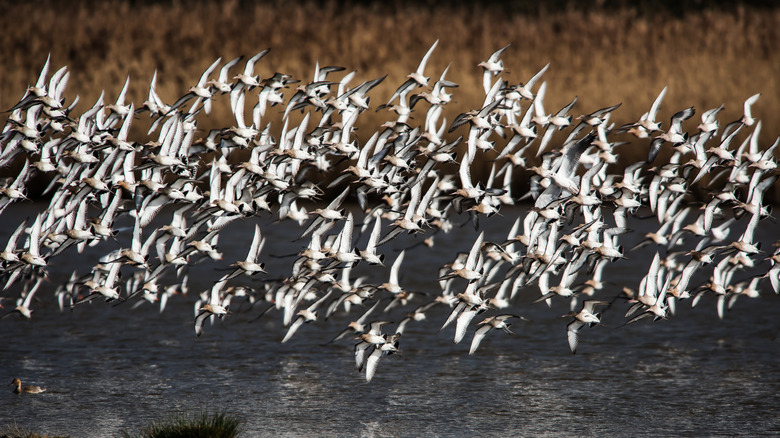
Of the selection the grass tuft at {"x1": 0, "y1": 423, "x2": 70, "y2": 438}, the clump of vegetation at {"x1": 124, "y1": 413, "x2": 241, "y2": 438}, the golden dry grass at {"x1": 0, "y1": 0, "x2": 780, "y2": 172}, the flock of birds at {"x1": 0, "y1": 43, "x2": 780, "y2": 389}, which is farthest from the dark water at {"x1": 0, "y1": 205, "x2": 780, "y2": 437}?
the golden dry grass at {"x1": 0, "y1": 0, "x2": 780, "y2": 172}

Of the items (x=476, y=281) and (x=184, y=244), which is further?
(x=184, y=244)

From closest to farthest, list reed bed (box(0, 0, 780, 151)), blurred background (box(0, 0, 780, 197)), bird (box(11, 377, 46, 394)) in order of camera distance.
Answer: bird (box(11, 377, 46, 394)) < blurred background (box(0, 0, 780, 197)) < reed bed (box(0, 0, 780, 151))

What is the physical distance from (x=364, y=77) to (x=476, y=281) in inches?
631

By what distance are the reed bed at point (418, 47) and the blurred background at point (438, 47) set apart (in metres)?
0.05

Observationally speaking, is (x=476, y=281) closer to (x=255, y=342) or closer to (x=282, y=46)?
(x=255, y=342)

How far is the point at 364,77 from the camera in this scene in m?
30.3

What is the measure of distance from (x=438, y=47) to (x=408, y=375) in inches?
662

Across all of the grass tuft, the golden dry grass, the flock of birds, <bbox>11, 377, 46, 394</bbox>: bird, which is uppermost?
the golden dry grass

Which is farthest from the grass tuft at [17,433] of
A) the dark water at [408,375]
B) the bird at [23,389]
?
the bird at [23,389]

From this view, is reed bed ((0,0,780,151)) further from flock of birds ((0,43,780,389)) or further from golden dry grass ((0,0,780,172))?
flock of birds ((0,43,780,389))

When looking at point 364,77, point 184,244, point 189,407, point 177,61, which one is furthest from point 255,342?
point 177,61

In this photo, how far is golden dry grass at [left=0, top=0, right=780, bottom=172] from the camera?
97.3 ft

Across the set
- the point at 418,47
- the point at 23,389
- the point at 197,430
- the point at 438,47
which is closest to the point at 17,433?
the point at 197,430

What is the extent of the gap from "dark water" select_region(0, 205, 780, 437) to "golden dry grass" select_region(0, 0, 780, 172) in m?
8.53
